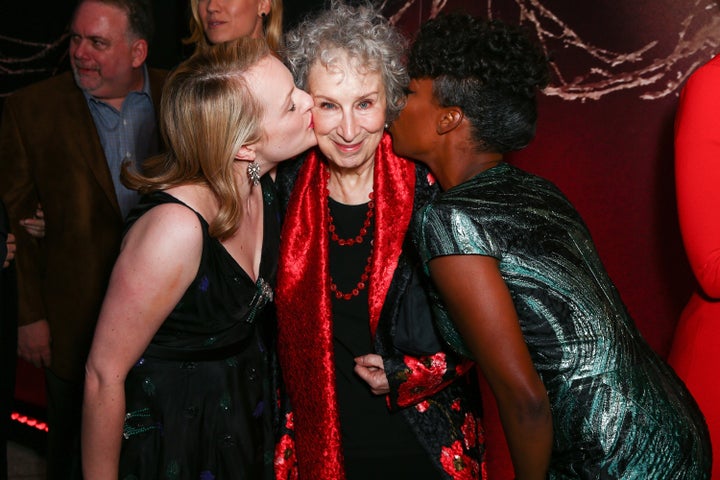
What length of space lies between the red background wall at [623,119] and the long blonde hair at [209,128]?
160 cm

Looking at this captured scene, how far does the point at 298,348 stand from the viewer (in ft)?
6.87

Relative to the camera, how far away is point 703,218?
203 cm

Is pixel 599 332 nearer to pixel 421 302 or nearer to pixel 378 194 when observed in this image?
pixel 421 302

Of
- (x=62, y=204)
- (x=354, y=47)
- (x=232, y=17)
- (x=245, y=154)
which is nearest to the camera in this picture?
(x=245, y=154)

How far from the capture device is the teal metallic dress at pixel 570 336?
156 centimetres

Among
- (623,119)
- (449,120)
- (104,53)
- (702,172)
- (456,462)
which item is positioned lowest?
(456,462)

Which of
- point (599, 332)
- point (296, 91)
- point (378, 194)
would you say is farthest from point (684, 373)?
point (296, 91)

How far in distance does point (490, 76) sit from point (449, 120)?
5.5 inches

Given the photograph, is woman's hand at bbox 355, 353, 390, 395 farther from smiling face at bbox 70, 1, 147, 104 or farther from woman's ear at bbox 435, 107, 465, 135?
smiling face at bbox 70, 1, 147, 104

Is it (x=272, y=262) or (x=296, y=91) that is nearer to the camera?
(x=296, y=91)

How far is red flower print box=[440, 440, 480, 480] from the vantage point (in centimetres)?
200

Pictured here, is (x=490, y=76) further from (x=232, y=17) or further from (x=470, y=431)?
(x=232, y=17)

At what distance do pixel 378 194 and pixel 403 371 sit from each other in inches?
19.0

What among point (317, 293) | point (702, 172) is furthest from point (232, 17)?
point (702, 172)
